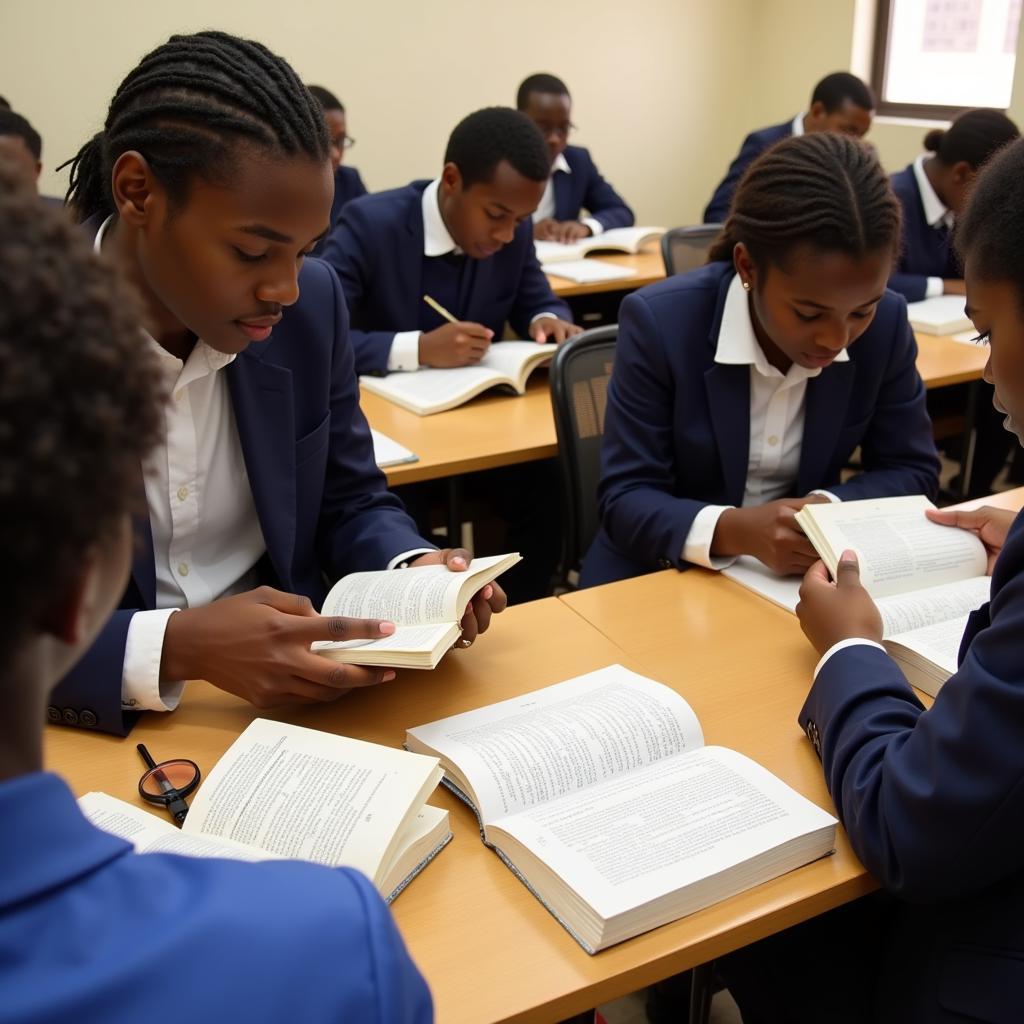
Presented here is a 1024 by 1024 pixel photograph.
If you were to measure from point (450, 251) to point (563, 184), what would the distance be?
6.76ft

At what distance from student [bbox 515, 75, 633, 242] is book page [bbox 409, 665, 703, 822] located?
11.2 feet

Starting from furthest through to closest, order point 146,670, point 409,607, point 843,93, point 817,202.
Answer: point 843,93 < point 817,202 < point 409,607 < point 146,670

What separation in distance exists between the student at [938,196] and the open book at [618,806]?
93.4 inches

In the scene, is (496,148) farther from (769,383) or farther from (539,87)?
(539,87)

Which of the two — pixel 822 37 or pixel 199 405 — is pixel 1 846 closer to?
pixel 199 405

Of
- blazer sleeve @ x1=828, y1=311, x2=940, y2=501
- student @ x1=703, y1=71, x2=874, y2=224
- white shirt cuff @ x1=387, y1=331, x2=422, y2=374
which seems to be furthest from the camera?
student @ x1=703, y1=71, x2=874, y2=224

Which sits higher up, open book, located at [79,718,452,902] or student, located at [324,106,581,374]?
student, located at [324,106,581,374]

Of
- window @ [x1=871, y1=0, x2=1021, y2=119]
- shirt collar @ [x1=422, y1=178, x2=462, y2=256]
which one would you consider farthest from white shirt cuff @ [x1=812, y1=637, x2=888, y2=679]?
window @ [x1=871, y1=0, x2=1021, y2=119]

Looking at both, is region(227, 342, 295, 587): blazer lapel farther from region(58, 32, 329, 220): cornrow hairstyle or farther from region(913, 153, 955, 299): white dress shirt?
region(913, 153, 955, 299): white dress shirt

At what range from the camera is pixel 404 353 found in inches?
103

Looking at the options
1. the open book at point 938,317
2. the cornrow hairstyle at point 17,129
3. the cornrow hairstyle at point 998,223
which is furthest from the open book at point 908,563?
the cornrow hairstyle at point 17,129

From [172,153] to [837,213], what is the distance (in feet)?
3.06

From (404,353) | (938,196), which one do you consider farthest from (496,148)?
(938,196)

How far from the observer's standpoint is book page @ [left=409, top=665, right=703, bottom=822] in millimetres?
1018
